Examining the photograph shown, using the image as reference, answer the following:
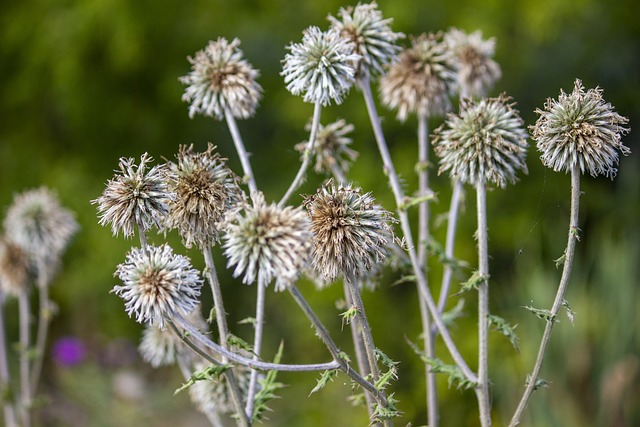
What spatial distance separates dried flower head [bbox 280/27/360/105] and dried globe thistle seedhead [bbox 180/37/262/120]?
0.92ft

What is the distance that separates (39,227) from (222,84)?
1.30m

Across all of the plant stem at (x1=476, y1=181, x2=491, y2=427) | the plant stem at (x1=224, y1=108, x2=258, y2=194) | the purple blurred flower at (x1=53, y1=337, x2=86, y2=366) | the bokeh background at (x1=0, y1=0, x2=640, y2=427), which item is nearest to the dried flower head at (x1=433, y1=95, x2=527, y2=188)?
the plant stem at (x1=476, y1=181, x2=491, y2=427)

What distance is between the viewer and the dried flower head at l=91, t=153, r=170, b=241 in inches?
77.3

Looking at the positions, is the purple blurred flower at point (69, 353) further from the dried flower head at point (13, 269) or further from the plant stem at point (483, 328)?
the plant stem at point (483, 328)

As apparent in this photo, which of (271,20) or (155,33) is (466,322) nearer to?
(271,20)

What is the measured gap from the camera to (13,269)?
11.2 feet

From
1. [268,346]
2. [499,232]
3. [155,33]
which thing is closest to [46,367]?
[268,346]

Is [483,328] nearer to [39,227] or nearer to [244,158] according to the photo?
[244,158]

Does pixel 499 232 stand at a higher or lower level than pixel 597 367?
higher

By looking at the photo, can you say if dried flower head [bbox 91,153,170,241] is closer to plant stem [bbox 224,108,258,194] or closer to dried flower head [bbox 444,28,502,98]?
plant stem [bbox 224,108,258,194]

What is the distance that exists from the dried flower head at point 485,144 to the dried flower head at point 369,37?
0.40 metres

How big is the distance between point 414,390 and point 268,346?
209 centimetres

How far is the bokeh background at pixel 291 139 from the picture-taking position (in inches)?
228

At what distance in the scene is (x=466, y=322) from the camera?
6.08m
